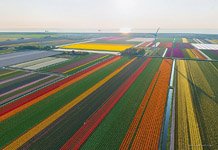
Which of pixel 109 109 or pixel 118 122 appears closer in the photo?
pixel 118 122

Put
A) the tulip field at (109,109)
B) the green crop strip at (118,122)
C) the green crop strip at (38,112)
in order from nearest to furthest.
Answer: the green crop strip at (118,122) → the tulip field at (109,109) → the green crop strip at (38,112)

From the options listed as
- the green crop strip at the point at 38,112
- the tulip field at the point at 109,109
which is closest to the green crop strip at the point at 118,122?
the tulip field at the point at 109,109

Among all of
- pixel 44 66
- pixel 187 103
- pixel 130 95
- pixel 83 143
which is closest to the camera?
pixel 83 143

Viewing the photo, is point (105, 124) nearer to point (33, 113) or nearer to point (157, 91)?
point (33, 113)

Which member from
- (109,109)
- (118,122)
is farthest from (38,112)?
(118,122)

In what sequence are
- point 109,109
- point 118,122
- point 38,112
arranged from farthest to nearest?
point 109,109
point 38,112
point 118,122

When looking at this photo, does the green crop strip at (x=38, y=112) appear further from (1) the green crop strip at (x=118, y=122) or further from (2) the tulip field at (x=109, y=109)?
(1) the green crop strip at (x=118, y=122)

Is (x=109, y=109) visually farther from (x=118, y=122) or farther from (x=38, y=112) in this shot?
(x=38, y=112)

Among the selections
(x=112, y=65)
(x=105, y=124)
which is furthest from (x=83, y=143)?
(x=112, y=65)

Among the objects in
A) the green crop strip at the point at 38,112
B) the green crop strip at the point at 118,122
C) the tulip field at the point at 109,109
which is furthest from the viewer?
the green crop strip at the point at 38,112
